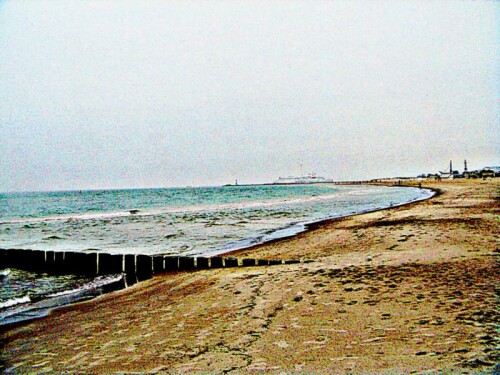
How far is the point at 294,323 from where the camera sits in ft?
17.2

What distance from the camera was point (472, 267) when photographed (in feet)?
24.8

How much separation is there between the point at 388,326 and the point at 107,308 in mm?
5300

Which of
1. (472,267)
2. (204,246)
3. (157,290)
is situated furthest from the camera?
(204,246)

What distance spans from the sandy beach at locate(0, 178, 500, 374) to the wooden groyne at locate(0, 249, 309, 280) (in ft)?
4.40

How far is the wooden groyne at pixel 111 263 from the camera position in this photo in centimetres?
1134

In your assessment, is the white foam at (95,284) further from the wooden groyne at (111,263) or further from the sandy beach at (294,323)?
the sandy beach at (294,323)

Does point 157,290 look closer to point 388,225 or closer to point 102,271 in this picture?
point 102,271

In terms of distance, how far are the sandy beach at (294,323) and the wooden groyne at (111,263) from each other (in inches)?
52.8

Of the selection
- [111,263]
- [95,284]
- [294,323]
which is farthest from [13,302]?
[294,323]

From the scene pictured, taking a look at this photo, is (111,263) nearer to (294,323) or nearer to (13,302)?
(13,302)

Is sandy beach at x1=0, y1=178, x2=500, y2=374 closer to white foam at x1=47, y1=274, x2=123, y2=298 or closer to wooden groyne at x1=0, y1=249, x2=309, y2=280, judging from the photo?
wooden groyne at x1=0, y1=249, x2=309, y2=280

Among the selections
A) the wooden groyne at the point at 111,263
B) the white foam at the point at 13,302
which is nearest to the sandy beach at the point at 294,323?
the wooden groyne at the point at 111,263

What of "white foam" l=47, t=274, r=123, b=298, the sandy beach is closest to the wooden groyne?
"white foam" l=47, t=274, r=123, b=298

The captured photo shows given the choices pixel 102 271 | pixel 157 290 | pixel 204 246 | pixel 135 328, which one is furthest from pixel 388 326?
pixel 204 246
